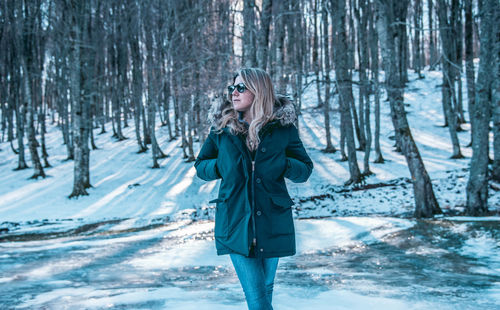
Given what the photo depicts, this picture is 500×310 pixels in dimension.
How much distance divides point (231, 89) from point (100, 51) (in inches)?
1174

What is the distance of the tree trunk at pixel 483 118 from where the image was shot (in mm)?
7707

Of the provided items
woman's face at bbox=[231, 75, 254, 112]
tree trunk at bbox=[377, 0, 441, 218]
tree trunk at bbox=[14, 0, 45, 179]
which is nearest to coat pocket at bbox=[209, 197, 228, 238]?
woman's face at bbox=[231, 75, 254, 112]

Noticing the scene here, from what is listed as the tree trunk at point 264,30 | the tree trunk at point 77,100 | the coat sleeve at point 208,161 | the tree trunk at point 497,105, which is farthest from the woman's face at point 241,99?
the tree trunk at point 77,100

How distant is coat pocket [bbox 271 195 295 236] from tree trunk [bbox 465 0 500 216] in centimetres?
720

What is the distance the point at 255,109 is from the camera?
7.70 feet

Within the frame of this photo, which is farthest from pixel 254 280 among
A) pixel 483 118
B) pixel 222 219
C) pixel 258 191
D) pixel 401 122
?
pixel 483 118

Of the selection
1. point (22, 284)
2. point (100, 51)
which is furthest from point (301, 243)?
point (100, 51)

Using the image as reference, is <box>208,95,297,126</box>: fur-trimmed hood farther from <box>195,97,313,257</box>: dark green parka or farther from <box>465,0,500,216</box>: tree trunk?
<box>465,0,500,216</box>: tree trunk

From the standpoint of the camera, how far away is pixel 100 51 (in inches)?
1146

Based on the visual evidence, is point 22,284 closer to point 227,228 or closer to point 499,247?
point 227,228

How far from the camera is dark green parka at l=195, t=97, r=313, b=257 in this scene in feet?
7.24

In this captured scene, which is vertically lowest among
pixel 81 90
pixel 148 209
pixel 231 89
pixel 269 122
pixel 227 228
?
pixel 148 209

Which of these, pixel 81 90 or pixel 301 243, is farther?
pixel 81 90

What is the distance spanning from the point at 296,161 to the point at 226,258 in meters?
3.91
